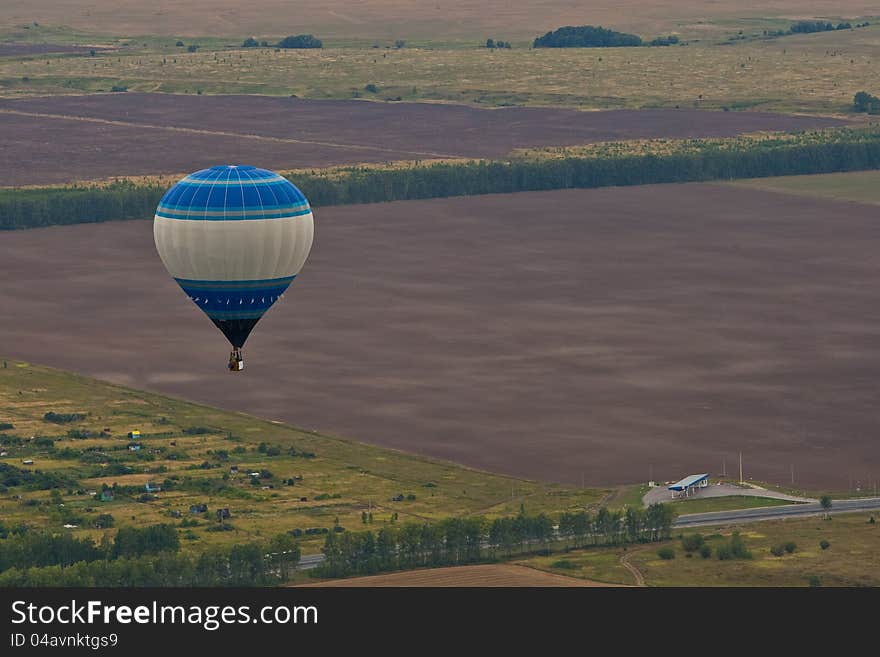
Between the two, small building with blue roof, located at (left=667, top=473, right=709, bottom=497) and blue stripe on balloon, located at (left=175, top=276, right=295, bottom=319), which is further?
small building with blue roof, located at (left=667, top=473, right=709, bottom=497)

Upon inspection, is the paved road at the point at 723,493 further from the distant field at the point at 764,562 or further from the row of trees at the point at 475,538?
the distant field at the point at 764,562

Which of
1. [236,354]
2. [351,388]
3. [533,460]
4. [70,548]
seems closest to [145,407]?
[351,388]

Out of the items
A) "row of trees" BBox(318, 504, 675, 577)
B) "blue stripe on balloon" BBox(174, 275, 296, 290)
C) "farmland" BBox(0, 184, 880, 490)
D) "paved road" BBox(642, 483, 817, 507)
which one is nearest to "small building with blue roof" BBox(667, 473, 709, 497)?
"paved road" BBox(642, 483, 817, 507)

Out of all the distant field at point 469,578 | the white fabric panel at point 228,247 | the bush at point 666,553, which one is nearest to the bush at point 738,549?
the bush at point 666,553

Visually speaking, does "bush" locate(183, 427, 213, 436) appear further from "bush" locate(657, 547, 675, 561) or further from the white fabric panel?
the white fabric panel

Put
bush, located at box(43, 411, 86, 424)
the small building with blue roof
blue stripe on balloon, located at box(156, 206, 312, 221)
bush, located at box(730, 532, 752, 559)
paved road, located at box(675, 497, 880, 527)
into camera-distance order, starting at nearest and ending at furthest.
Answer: blue stripe on balloon, located at box(156, 206, 312, 221) → bush, located at box(730, 532, 752, 559) → paved road, located at box(675, 497, 880, 527) → the small building with blue roof → bush, located at box(43, 411, 86, 424)

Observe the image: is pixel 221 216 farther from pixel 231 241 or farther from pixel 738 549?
pixel 738 549

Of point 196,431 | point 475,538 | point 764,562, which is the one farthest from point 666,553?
point 196,431
